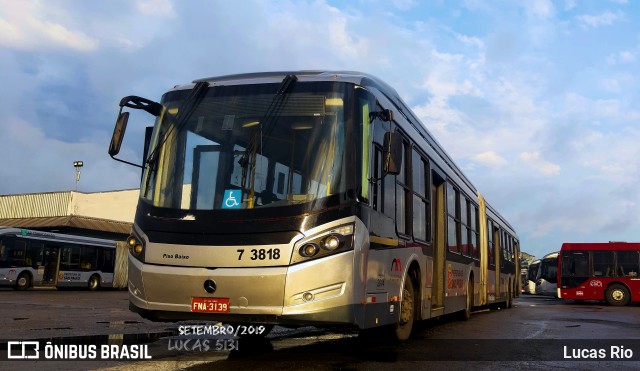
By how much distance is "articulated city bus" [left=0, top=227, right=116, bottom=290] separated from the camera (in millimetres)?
26875

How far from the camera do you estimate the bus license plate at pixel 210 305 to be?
19.0ft

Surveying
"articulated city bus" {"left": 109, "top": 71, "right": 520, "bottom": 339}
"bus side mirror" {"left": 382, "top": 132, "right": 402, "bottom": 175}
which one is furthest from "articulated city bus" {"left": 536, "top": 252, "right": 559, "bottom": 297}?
"bus side mirror" {"left": 382, "top": 132, "right": 402, "bottom": 175}

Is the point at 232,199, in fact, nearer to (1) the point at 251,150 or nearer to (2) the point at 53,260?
(1) the point at 251,150

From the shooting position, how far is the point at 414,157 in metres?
8.88

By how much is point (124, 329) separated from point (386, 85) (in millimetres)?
5985

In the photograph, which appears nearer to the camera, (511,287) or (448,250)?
(448,250)

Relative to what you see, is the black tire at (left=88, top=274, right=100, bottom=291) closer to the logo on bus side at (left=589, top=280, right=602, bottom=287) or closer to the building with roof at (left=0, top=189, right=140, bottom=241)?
the building with roof at (left=0, top=189, right=140, bottom=241)

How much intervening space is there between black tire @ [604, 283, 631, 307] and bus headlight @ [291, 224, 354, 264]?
2461cm

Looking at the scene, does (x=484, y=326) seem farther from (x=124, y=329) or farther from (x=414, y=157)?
(x=124, y=329)

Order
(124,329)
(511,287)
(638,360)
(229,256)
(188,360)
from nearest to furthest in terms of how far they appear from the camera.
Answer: (229,256)
(188,360)
(638,360)
(124,329)
(511,287)

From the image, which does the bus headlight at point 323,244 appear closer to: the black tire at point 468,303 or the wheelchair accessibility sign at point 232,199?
the wheelchair accessibility sign at point 232,199

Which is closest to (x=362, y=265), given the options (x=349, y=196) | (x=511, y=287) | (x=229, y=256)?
(x=349, y=196)

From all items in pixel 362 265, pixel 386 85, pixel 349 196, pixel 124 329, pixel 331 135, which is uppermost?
pixel 386 85

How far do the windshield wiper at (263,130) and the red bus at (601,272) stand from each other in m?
24.9
